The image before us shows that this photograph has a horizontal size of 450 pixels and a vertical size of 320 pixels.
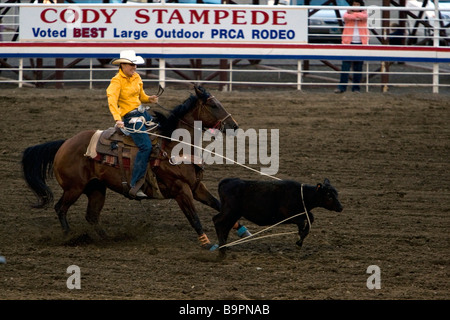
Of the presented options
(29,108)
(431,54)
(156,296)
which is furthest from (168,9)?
(156,296)

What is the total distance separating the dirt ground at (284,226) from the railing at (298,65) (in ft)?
3.05

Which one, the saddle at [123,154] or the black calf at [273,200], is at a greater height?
the saddle at [123,154]

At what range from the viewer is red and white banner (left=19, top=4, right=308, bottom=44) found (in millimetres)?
15336

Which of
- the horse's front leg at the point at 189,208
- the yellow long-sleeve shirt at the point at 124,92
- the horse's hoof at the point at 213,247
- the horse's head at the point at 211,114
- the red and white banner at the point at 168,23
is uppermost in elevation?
the red and white banner at the point at 168,23

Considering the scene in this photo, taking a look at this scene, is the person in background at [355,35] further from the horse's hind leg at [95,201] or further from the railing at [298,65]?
the horse's hind leg at [95,201]

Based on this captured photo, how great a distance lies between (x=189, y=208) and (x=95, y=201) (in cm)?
120

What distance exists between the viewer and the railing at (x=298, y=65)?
15469 millimetres

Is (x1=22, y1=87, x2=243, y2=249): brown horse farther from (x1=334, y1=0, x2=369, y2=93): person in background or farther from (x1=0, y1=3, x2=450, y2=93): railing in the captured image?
(x1=334, y1=0, x2=369, y2=93): person in background

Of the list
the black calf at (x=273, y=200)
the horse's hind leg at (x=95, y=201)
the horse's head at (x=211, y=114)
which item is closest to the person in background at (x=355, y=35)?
the horse's head at (x=211, y=114)

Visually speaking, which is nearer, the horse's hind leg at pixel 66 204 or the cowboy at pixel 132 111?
the cowboy at pixel 132 111

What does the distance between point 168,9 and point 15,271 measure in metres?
8.86

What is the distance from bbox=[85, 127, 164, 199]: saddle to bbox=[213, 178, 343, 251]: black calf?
3.16ft

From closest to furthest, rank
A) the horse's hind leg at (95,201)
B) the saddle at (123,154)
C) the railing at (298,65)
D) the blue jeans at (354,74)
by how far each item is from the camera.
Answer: the saddle at (123,154)
the horse's hind leg at (95,201)
the railing at (298,65)
the blue jeans at (354,74)

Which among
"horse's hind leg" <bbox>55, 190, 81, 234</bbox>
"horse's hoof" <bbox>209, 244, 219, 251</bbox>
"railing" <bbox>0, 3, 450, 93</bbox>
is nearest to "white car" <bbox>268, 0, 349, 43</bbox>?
"railing" <bbox>0, 3, 450, 93</bbox>
